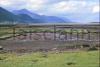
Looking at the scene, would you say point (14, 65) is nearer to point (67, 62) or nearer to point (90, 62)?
point (67, 62)

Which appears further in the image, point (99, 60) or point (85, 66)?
point (99, 60)

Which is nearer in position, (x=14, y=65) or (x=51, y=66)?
(x=51, y=66)

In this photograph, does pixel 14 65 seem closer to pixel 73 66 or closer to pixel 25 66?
pixel 25 66

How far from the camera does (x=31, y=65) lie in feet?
72.3

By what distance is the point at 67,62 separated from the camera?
22.5 m

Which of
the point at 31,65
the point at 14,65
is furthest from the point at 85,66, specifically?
the point at 14,65

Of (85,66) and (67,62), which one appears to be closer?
(85,66)

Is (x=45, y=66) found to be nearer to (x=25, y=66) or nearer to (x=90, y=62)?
(x=25, y=66)

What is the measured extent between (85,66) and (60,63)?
2.54 metres

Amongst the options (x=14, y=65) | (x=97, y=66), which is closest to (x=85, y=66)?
(x=97, y=66)

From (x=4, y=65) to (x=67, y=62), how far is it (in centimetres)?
463

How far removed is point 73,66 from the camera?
20.8 meters

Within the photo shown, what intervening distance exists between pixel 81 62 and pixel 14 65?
4.90m

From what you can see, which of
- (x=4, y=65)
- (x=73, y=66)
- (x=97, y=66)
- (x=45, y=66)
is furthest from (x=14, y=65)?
(x=97, y=66)
